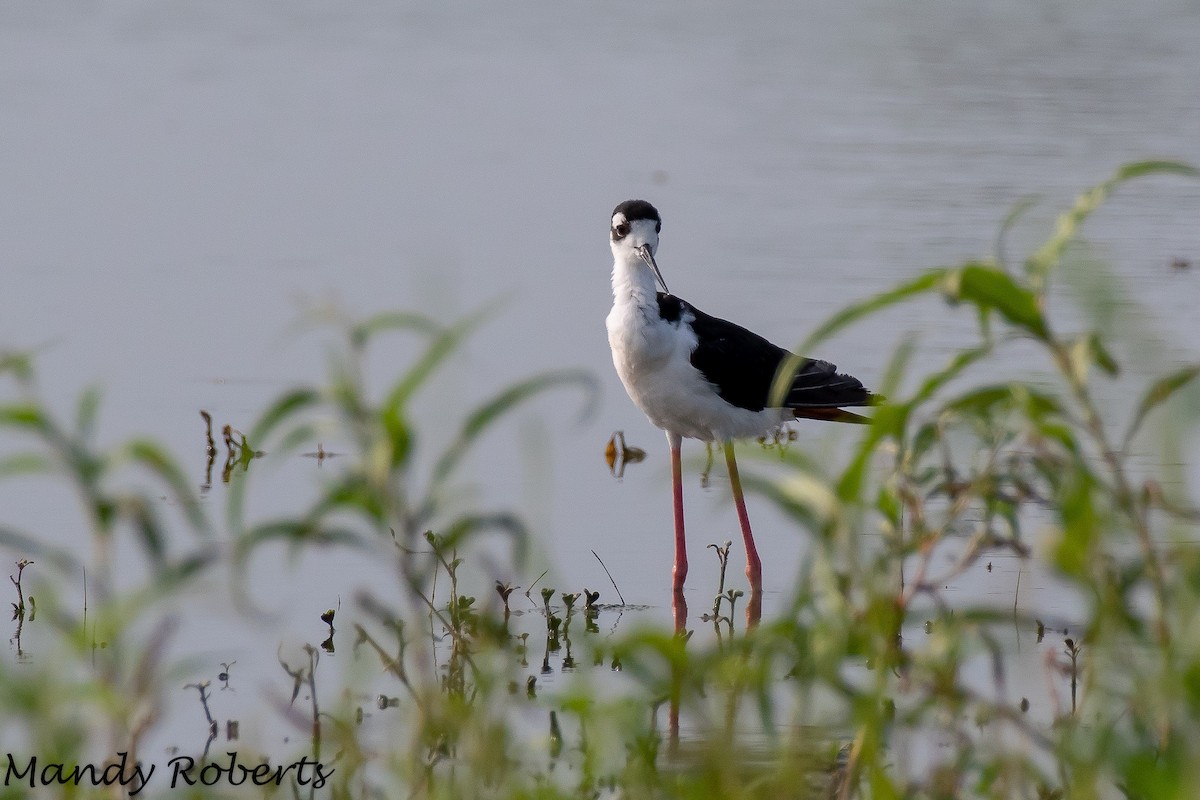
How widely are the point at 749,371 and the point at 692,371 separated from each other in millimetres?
274

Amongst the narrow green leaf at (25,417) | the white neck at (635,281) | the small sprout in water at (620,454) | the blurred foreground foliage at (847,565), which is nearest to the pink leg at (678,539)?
the white neck at (635,281)

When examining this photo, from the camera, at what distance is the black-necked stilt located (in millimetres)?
6766

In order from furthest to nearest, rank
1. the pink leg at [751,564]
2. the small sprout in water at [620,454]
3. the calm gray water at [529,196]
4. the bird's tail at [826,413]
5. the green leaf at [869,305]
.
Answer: the small sprout in water at [620,454] < the calm gray water at [529,196] < the bird's tail at [826,413] < the pink leg at [751,564] < the green leaf at [869,305]

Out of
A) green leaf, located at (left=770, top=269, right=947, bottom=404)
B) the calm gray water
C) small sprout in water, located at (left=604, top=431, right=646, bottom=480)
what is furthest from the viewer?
small sprout in water, located at (left=604, top=431, right=646, bottom=480)

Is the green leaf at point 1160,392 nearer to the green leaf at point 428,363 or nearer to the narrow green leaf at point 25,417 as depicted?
the green leaf at point 428,363

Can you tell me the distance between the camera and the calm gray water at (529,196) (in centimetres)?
727

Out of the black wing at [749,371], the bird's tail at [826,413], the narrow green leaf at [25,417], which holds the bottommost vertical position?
the narrow green leaf at [25,417]

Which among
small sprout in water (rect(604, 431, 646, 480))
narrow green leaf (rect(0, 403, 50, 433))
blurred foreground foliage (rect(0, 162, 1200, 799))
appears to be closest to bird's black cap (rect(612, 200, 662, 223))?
small sprout in water (rect(604, 431, 646, 480))

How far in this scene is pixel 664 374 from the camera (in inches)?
267

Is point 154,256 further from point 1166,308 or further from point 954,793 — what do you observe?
point 954,793

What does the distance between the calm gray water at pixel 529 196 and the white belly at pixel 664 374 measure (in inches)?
15.9

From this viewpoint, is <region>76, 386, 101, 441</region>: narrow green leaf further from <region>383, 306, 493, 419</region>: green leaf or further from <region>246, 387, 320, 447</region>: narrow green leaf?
<region>383, 306, 493, 419</region>: green leaf

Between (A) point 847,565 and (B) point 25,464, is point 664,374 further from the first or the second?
(B) point 25,464

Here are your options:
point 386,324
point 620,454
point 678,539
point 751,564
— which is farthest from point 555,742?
point 620,454
